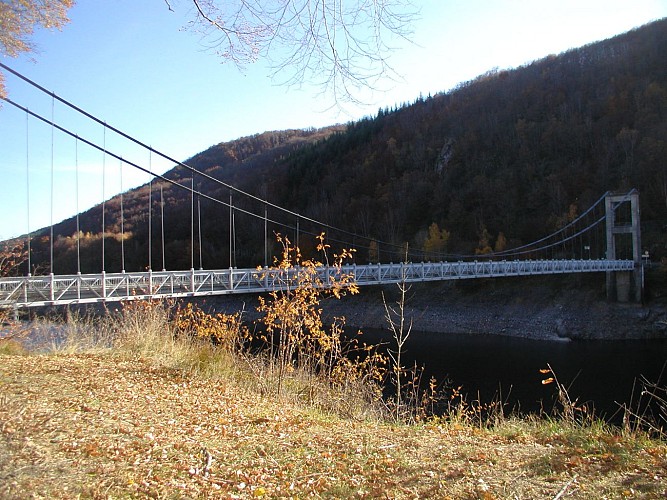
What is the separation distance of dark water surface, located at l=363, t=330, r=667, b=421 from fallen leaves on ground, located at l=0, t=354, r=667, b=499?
321 inches

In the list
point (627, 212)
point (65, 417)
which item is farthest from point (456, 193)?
point (65, 417)

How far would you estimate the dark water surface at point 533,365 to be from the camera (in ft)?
45.8

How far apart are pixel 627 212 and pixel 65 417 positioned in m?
42.7

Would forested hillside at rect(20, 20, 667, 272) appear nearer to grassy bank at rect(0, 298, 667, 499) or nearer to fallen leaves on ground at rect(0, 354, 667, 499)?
grassy bank at rect(0, 298, 667, 499)

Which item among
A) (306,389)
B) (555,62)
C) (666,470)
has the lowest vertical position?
(306,389)

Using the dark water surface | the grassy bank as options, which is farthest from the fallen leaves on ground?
the dark water surface

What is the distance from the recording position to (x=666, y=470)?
3.09m

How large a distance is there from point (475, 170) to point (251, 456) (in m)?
49.4

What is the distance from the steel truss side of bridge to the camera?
10.4 metres

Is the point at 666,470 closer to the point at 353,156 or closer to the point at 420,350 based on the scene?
the point at 420,350

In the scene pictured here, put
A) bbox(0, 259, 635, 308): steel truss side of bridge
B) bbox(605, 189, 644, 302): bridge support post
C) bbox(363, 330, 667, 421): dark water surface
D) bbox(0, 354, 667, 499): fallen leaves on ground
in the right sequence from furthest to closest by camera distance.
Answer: bbox(605, 189, 644, 302): bridge support post < bbox(363, 330, 667, 421): dark water surface < bbox(0, 259, 635, 308): steel truss side of bridge < bbox(0, 354, 667, 499): fallen leaves on ground

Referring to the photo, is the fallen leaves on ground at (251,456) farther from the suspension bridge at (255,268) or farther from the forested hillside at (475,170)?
the forested hillside at (475,170)

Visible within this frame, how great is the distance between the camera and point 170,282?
1355 centimetres

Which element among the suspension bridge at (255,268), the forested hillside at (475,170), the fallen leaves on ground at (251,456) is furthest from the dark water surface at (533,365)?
the forested hillside at (475,170)
